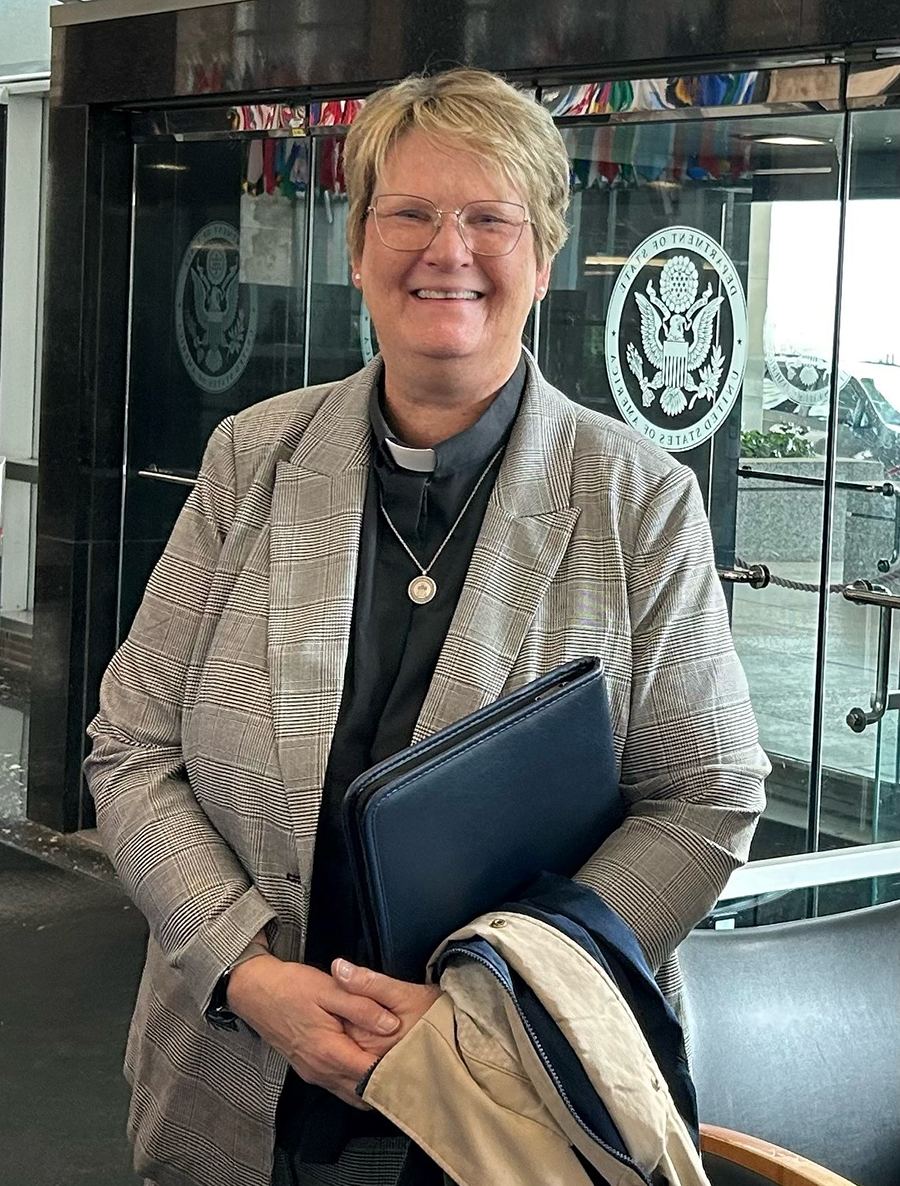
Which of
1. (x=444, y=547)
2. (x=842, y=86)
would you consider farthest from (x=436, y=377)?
(x=842, y=86)

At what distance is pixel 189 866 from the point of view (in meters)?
1.78

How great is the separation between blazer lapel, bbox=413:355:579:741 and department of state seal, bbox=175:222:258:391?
4.10m

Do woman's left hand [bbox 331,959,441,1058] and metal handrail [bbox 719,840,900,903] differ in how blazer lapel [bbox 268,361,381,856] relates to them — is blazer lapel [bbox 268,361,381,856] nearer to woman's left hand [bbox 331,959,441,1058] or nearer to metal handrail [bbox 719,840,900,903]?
woman's left hand [bbox 331,959,441,1058]

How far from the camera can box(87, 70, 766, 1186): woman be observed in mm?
1753

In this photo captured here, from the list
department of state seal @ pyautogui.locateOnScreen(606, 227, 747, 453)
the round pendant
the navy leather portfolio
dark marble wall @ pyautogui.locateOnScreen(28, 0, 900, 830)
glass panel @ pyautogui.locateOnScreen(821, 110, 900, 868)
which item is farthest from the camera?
dark marble wall @ pyautogui.locateOnScreen(28, 0, 900, 830)

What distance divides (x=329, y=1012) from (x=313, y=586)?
469mm

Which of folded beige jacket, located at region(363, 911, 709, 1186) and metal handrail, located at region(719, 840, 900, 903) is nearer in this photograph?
folded beige jacket, located at region(363, 911, 709, 1186)

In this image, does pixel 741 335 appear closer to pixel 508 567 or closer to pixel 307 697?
pixel 508 567

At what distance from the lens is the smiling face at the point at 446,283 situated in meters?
1.79

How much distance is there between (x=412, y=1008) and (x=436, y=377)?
701 mm

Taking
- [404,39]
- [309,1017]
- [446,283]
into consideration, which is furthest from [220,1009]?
[404,39]

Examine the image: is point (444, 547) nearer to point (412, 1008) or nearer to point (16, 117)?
point (412, 1008)

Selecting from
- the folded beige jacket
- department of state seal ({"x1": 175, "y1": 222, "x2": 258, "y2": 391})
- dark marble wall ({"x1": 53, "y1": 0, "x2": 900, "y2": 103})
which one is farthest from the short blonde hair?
department of state seal ({"x1": 175, "y1": 222, "x2": 258, "y2": 391})

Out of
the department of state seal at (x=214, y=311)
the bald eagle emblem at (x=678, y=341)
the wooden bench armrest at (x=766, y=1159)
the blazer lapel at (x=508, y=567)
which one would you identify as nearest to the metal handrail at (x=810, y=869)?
the wooden bench armrest at (x=766, y=1159)
